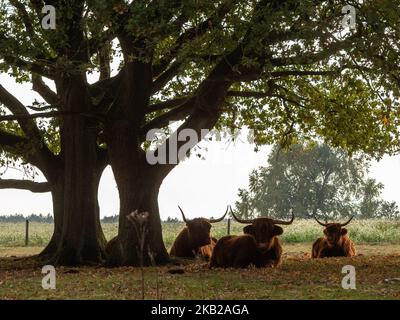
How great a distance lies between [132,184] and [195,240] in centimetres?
240

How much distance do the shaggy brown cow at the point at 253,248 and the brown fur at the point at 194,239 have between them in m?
2.38

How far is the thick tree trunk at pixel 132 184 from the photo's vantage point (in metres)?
22.1

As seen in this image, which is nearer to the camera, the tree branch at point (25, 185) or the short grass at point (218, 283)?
the short grass at point (218, 283)

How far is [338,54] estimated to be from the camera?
18.1 meters

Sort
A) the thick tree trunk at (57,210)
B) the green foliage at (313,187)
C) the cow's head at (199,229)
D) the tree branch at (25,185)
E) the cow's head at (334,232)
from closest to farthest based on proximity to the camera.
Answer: the cow's head at (199,229) < the cow's head at (334,232) < the thick tree trunk at (57,210) < the tree branch at (25,185) < the green foliage at (313,187)

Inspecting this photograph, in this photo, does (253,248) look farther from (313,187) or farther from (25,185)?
(313,187)

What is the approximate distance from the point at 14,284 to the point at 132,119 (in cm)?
705

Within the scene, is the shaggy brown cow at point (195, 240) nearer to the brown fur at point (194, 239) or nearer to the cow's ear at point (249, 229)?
the brown fur at point (194, 239)

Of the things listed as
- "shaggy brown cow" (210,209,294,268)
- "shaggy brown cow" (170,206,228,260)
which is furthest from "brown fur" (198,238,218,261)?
"shaggy brown cow" (210,209,294,268)

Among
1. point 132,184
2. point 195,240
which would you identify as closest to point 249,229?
point 195,240

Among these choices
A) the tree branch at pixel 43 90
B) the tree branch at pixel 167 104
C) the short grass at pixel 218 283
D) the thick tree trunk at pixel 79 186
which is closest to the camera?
the short grass at pixel 218 283

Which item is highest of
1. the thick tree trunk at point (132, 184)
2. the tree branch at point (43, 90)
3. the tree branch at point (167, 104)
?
the tree branch at point (43, 90)

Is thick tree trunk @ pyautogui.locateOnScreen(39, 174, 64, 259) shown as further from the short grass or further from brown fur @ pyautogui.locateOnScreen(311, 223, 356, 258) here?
brown fur @ pyautogui.locateOnScreen(311, 223, 356, 258)

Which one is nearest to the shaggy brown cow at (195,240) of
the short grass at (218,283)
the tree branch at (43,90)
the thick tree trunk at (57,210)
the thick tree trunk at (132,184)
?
the thick tree trunk at (132,184)
